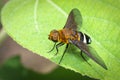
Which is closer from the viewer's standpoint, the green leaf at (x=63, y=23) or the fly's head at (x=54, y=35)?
the green leaf at (x=63, y=23)

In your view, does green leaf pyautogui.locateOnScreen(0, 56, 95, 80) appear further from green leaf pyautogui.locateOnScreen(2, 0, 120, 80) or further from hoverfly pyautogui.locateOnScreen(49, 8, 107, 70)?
green leaf pyautogui.locateOnScreen(2, 0, 120, 80)

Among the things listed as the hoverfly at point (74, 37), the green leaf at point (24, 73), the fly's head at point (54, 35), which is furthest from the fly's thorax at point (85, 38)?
the green leaf at point (24, 73)

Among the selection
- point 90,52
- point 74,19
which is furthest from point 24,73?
point 90,52

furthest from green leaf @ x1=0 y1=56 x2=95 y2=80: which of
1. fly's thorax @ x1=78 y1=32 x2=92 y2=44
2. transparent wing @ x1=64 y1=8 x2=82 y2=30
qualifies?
fly's thorax @ x1=78 y1=32 x2=92 y2=44

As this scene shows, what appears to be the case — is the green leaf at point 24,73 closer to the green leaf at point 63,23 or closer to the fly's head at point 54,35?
the fly's head at point 54,35

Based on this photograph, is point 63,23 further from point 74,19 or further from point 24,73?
point 24,73

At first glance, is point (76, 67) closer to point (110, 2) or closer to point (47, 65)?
point (110, 2)

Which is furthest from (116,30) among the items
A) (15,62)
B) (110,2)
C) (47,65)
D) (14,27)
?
(47,65)
